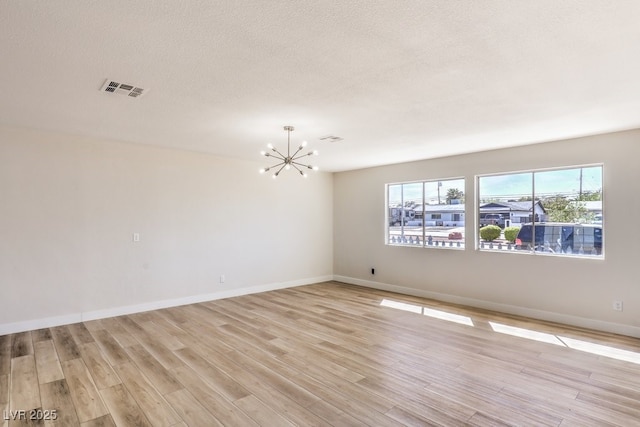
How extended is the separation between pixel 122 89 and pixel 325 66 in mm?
1932

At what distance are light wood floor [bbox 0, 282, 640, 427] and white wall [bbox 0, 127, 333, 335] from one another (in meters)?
0.56

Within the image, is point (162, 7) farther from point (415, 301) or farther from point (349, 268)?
point (349, 268)

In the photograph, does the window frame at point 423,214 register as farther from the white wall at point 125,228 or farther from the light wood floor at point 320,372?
the white wall at point 125,228

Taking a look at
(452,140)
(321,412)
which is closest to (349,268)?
(452,140)

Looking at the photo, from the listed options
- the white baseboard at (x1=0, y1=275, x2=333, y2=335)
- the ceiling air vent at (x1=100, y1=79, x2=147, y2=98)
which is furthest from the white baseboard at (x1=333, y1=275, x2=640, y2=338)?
the ceiling air vent at (x1=100, y1=79, x2=147, y2=98)

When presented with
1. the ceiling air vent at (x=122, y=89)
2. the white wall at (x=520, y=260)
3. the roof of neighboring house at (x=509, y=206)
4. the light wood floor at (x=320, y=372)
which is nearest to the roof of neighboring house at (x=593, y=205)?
the white wall at (x=520, y=260)

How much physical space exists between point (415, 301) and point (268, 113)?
4.23m

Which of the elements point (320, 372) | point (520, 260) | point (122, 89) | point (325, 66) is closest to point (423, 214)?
point (520, 260)

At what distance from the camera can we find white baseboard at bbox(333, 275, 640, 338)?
443 centimetres

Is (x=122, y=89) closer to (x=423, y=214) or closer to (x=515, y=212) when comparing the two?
(x=423, y=214)

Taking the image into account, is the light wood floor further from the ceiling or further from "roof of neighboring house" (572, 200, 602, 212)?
the ceiling

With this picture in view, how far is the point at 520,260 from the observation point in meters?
5.31

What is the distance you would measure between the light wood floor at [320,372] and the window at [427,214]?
5.50ft

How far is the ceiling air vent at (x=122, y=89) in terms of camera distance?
3024 millimetres
